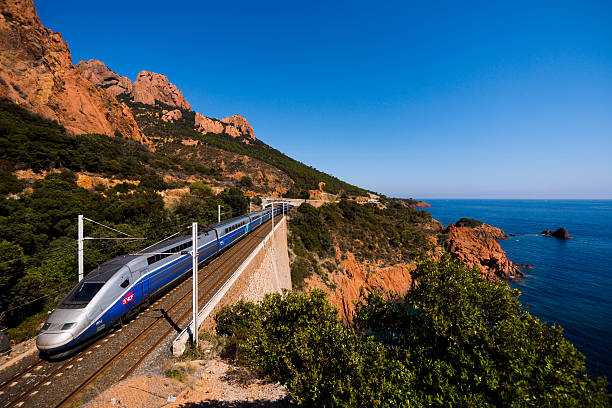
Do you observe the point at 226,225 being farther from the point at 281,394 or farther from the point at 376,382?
the point at 376,382

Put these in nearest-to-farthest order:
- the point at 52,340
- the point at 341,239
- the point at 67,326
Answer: the point at 52,340, the point at 67,326, the point at 341,239

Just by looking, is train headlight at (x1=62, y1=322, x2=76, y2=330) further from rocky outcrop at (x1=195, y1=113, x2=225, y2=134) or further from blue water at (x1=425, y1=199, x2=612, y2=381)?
rocky outcrop at (x1=195, y1=113, x2=225, y2=134)

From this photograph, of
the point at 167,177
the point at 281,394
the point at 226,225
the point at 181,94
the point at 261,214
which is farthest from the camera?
the point at 181,94

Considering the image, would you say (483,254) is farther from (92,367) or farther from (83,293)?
(83,293)

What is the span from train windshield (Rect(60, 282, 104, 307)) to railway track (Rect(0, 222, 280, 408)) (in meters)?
1.99

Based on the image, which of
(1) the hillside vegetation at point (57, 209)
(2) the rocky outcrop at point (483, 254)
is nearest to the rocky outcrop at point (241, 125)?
A: (1) the hillside vegetation at point (57, 209)

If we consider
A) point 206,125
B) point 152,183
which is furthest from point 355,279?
point 206,125

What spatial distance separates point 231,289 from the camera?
46.5 ft

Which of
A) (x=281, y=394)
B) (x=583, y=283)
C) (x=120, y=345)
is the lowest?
(x=583, y=283)

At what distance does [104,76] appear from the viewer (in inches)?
4953

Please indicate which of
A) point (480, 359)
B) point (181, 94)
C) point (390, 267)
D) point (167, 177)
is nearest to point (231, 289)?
point (480, 359)

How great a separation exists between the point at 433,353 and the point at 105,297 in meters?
11.5

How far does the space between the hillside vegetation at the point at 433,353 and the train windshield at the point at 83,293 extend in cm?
597

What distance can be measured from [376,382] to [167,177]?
46.3 metres
